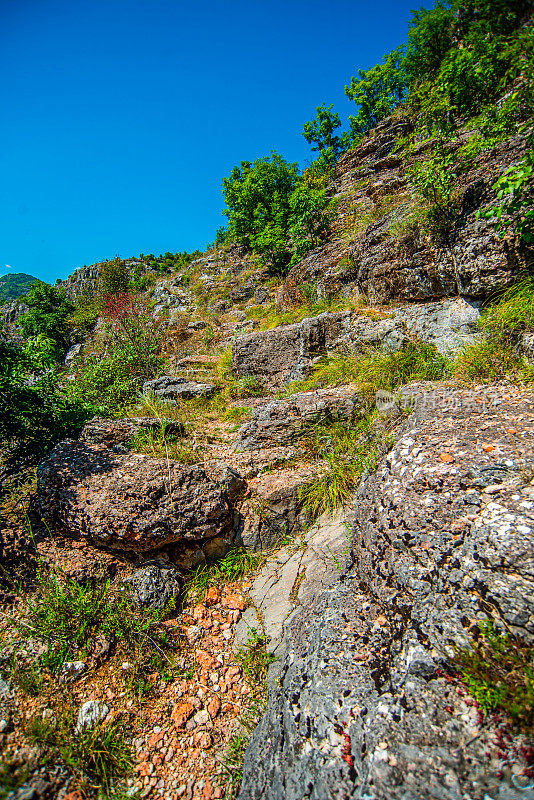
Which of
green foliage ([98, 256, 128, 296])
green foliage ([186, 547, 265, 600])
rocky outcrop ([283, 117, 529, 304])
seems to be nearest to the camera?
green foliage ([186, 547, 265, 600])

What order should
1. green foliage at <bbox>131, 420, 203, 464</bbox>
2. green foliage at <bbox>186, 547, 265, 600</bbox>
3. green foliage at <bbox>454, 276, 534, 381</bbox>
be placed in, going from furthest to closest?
1. green foliage at <bbox>131, 420, 203, 464</bbox>
2. green foliage at <bbox>454, 276, 534, 381</bbox>
3. green foliage at <bbox>186, 547, 265, 600</bbox>

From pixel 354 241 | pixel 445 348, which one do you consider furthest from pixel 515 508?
pixel 354 241

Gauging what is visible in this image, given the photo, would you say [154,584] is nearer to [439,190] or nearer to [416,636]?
[416,636]

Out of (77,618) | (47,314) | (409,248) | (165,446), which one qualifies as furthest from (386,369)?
(47,314)

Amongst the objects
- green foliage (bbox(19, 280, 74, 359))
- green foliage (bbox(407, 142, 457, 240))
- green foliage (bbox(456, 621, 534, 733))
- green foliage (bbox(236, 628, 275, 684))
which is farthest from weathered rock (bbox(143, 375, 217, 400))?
green foliage (bbox(19, 280, 74, 359))

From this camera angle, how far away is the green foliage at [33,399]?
135 inches

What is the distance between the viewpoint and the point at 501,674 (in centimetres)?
145

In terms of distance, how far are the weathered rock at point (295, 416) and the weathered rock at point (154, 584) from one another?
5.87ft

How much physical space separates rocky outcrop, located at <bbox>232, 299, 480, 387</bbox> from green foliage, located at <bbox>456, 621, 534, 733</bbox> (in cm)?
355

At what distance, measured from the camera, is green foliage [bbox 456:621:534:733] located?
4.34ft

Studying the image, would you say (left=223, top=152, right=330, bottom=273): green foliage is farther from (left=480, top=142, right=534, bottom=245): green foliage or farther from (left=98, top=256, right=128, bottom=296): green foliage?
(left=98, top=256, right=128, bottom=296): green foliage

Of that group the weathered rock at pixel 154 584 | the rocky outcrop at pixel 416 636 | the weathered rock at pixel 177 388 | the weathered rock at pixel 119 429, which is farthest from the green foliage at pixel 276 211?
the weathered rock at pixel 154 584

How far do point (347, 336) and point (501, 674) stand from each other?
196 inches

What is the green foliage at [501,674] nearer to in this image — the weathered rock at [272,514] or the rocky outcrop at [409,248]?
the weathered rock at [272,514]
